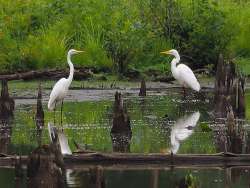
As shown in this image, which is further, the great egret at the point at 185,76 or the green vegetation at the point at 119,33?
the green vegetation at the point at 119,33

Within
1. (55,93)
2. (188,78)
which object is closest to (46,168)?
(55,93)

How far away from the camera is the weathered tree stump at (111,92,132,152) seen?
50.6 ft

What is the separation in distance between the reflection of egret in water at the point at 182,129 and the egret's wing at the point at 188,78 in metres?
2.32

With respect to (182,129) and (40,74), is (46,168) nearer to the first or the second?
(182,129)

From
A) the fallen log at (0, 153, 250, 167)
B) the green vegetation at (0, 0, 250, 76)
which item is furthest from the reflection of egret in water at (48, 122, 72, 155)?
the green vegetation at (0, 0, 250, 76)

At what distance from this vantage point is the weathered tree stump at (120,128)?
15.4 meters

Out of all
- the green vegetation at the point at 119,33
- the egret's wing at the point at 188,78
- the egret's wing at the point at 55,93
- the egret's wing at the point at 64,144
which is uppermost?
the green vegetation at the point at 119,33

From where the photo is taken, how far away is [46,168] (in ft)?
37.0

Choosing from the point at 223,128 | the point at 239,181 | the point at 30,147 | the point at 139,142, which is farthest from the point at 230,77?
the point at 239,181

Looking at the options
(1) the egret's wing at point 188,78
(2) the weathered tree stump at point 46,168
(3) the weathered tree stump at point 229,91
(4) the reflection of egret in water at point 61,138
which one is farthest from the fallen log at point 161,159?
(1) the egret's wing at point 188,78

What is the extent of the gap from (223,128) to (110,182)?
182 inches

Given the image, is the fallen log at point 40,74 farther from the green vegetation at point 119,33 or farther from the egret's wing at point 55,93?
the egret's wing at point 55,93

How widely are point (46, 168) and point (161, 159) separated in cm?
228

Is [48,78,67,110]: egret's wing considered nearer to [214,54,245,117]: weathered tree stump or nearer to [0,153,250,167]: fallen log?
[214,54,245,117]: weathered tree stump
